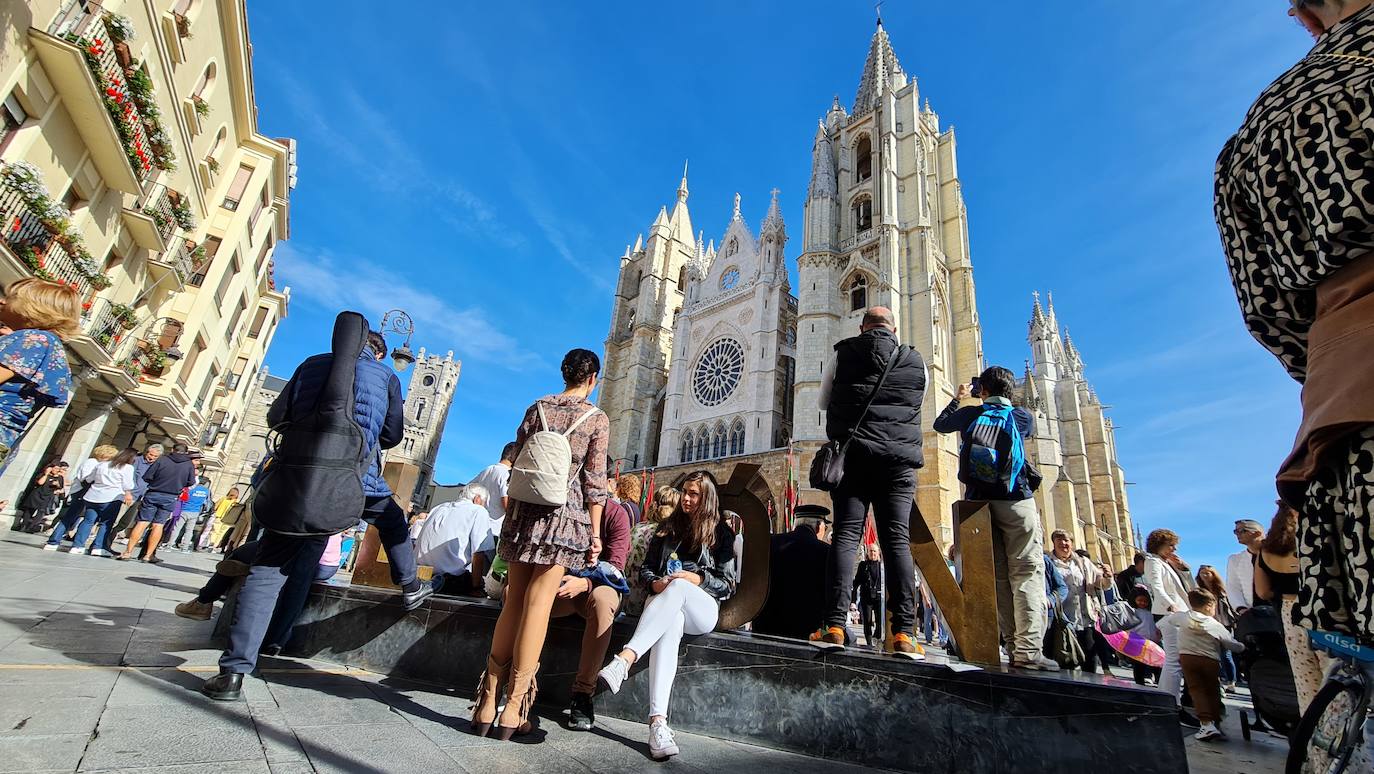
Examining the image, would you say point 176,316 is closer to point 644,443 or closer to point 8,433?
point 8,433

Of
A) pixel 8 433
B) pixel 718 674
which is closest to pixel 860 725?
pixel 718 674

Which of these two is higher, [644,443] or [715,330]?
[715,330]

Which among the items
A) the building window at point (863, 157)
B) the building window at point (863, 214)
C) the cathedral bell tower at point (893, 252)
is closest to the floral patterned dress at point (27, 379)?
the cathedral bell tower at point (893, 252)

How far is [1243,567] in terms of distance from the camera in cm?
452

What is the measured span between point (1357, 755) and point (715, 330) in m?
27.5

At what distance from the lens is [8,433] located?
344 cm

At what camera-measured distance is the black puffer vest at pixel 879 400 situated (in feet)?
10.2

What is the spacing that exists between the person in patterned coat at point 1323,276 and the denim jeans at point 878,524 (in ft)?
6.13

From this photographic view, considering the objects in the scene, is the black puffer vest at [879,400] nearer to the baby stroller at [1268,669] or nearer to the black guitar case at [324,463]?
the black guitar case at [324,463]

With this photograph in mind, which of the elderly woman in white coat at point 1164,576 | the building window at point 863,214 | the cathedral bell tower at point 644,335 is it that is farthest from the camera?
the cathedral bell tower at point 644,335

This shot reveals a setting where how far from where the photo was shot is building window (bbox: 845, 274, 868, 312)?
2402 cm

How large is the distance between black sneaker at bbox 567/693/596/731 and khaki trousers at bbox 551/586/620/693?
3cm

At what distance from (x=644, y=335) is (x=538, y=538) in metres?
29.8

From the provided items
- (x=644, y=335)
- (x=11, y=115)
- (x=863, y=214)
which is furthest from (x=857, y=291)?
(x=11, y=115)
